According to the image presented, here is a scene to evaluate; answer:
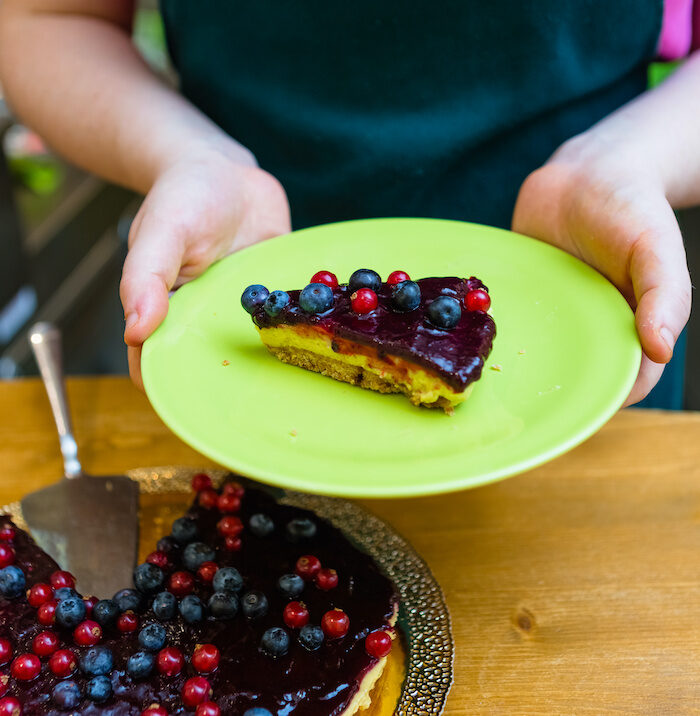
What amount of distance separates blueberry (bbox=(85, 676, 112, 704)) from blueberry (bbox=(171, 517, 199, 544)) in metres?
0.33

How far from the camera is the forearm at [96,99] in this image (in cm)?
195

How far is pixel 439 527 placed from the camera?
175 cm

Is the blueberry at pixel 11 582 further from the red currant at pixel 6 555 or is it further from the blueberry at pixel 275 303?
the blueberry at pixel 275 303

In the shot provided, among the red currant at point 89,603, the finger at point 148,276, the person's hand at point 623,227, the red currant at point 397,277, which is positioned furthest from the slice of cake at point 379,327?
the red currant at point 89,603

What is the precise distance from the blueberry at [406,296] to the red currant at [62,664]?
33.9 inches

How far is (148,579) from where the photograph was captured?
4.79 feet

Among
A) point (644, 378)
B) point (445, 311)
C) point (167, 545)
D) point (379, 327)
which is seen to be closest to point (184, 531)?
point (167, 545)

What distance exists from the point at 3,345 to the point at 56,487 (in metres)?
2.76

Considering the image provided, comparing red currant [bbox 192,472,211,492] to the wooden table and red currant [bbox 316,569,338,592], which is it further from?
red currant [bbox 316,569,338,592]

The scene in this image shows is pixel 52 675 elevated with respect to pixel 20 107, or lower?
lower

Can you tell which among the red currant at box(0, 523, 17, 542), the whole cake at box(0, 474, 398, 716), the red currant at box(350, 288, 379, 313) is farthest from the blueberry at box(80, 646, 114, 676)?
the red currant at box(350, 288, 379, 313)

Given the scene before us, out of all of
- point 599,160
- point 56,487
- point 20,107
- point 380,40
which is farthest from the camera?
point 20,107

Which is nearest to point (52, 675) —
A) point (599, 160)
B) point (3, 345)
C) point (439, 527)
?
point (439, 527)

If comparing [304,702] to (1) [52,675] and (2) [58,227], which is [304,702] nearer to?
(1) [52,675]
